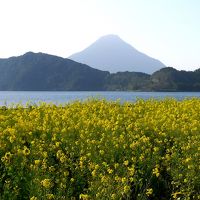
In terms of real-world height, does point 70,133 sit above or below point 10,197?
above

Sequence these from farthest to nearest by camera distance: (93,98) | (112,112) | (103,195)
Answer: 1. (93,98)
2. (112,112)
3. (103,195)

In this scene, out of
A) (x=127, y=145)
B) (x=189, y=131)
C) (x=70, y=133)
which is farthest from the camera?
(x=189, y=131)

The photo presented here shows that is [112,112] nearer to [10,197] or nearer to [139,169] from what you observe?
[139,169]

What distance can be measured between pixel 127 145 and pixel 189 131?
286 cm

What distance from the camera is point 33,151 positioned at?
10.2 meters

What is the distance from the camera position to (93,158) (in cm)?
1023

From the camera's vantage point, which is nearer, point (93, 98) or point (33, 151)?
point (33, 151)

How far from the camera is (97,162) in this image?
33.3 ft

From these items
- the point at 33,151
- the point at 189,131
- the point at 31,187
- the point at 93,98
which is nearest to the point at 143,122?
the point at 189,131

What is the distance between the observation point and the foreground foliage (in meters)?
8.66

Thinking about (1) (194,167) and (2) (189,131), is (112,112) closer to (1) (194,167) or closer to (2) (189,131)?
(2) (189,131)

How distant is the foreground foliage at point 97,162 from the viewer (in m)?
8.66

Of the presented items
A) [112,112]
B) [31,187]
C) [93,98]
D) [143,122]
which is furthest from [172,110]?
[31,187]

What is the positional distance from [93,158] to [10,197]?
2.20 meters
